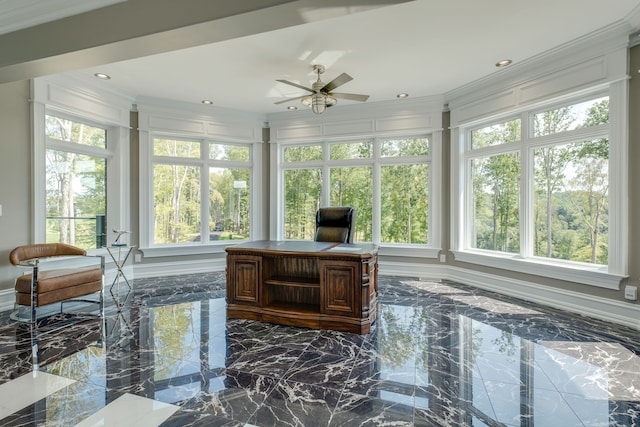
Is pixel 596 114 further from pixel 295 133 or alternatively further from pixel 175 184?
pixel 175 184

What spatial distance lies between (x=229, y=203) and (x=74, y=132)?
98.8 inches

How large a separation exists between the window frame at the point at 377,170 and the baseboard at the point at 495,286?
292 mm

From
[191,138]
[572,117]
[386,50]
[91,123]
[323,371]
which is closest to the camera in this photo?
[323,371]

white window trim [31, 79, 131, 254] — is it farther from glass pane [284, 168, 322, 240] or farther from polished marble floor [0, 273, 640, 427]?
glass pane [284, 168, 322, 240]

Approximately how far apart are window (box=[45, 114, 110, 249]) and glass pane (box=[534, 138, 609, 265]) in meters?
6.23

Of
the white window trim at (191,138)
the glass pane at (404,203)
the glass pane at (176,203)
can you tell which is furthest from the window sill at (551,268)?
the glass pane at (176,203)

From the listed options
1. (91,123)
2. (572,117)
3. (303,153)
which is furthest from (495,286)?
(91,123)

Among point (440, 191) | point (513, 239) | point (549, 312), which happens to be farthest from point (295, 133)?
point (549, 312)

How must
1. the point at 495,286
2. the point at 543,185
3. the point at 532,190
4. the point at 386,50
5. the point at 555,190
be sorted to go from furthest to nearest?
the point at 495,286, the point at 532,190, the point at 543,185, the point at 555,190, the point at 386,50

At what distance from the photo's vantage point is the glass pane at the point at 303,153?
19.7 feet

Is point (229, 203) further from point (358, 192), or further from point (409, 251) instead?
point (409, 251)

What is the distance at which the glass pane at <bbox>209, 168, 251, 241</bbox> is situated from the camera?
5.93 meters

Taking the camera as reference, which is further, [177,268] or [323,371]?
[177,268]

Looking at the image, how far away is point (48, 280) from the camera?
10.7 feet
